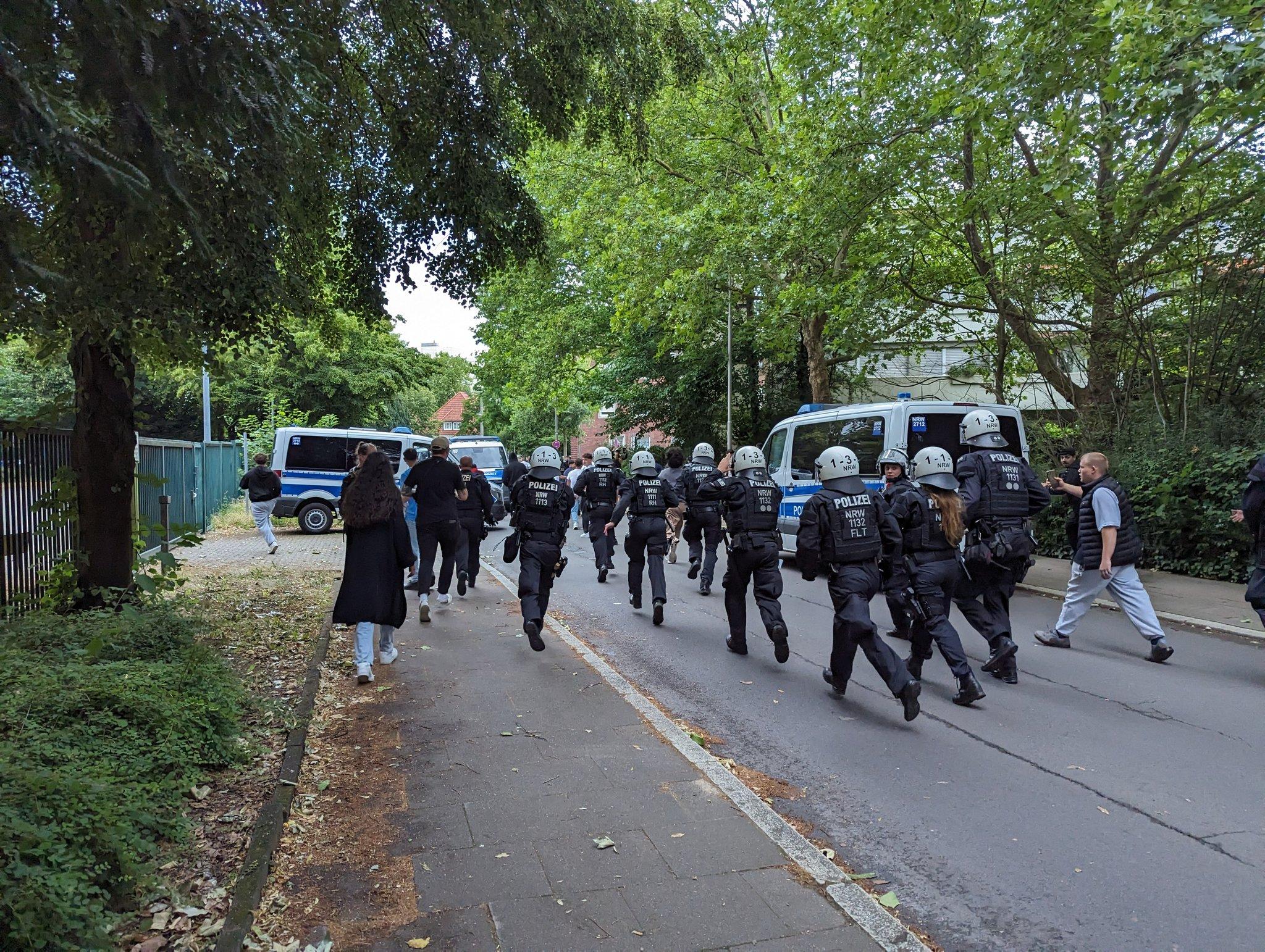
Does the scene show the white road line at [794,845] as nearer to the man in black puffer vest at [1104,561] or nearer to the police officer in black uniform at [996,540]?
the police officer in black uniform at [996,540]

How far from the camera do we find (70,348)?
6559 mm

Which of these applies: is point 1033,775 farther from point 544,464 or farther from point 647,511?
point 647,511

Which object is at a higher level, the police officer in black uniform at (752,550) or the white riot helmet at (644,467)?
the white riot helmet at (644,467)

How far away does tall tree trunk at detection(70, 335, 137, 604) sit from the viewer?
6.95 meters

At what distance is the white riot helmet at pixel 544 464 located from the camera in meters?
7.65

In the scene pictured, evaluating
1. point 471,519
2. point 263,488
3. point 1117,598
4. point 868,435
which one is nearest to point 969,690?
point 1117,598

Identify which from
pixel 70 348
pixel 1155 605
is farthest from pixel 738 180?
pixel 70 348

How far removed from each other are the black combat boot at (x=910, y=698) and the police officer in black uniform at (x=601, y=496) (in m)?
6.22

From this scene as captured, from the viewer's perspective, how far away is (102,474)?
7.04m

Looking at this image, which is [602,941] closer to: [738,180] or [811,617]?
[811,617]

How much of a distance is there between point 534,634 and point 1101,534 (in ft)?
16.3

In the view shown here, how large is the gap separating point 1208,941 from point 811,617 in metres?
6.05

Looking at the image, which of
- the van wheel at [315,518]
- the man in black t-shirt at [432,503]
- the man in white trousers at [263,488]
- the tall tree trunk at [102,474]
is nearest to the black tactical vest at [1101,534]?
the man in black t-shirt at [432,503]

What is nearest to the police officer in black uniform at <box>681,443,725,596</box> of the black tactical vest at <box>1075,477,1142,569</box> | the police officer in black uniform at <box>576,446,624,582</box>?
the police officer in black uniform at <box>576,446,624,582</box>
